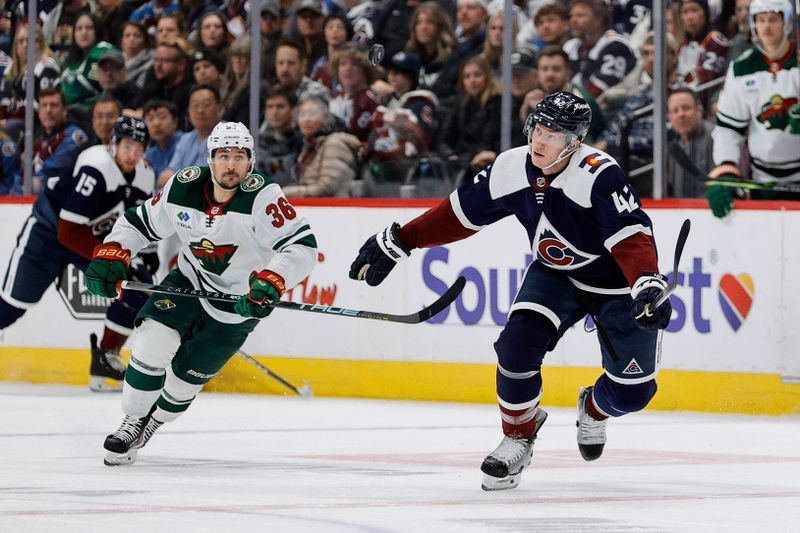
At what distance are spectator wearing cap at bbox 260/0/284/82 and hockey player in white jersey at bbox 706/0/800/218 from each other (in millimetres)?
2377

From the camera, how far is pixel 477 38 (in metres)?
8.07

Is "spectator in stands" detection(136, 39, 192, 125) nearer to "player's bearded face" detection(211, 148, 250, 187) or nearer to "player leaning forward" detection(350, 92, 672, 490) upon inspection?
"player's bearded face" detection(211, 148, 250, 187)

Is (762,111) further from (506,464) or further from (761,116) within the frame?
(506,464)

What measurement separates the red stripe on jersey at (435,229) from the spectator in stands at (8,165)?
475 centimetres

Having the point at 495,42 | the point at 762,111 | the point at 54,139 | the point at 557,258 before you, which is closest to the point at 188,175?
the point at 557,258

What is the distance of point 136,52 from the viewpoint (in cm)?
923

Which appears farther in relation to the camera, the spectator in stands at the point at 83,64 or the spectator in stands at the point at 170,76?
Result: the spectator in stands at the point at 83,64

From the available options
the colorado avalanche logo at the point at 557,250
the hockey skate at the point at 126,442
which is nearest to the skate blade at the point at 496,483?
the colorado avalanche logo at the point at 557,250

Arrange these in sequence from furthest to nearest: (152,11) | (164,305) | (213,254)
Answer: (152,11) < (213,254) < (164,305)

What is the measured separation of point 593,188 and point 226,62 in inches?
172

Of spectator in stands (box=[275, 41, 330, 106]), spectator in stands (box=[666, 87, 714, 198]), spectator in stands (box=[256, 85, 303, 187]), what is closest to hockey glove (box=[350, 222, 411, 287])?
spectator in stands (box=[666, 87, 714, 198])

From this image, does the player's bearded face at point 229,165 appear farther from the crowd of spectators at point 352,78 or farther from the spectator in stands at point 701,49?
the spectator in stands at point 701,49

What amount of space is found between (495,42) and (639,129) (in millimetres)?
890

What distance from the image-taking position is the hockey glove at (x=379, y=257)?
488cm
